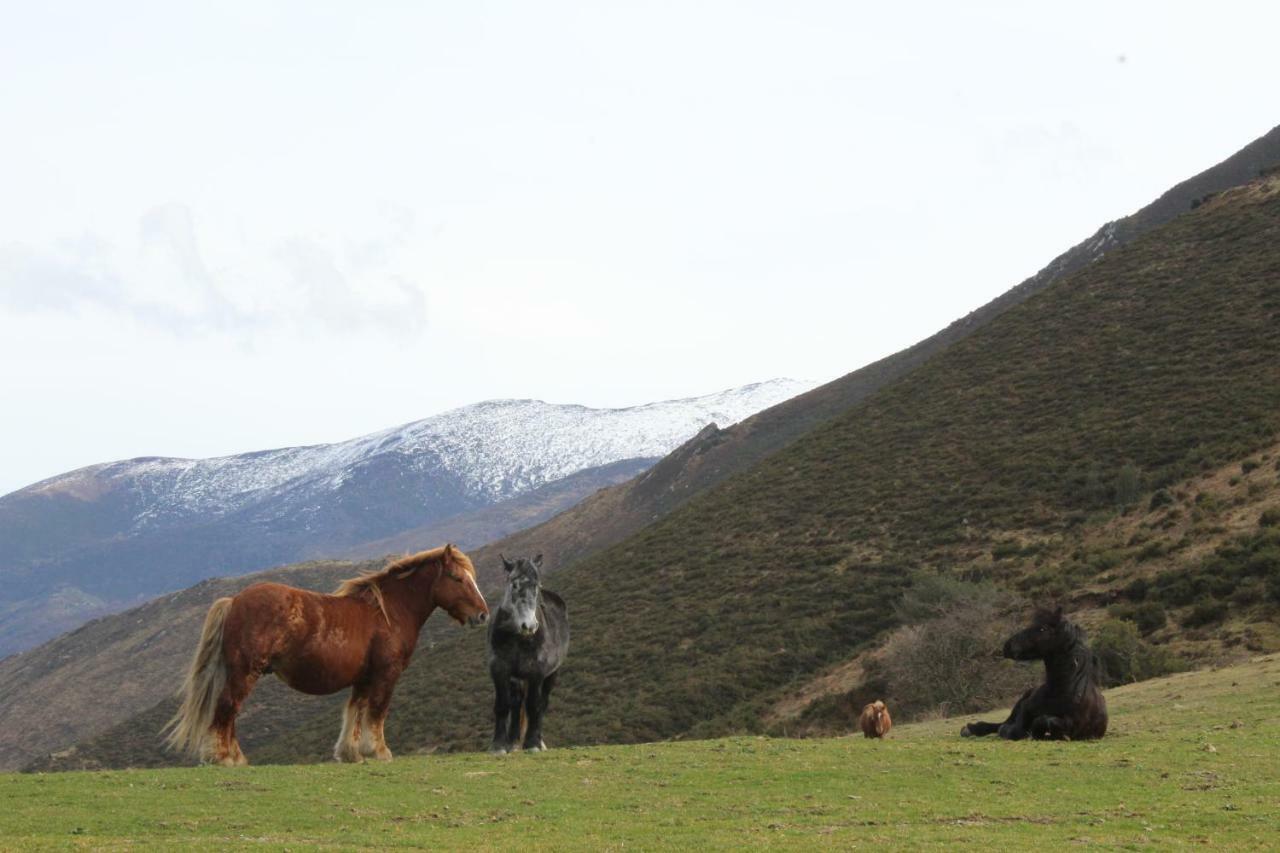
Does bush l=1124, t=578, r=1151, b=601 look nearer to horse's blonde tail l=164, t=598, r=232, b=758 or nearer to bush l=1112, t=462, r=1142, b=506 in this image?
bush l=1112, t=462, r=1142, b=506

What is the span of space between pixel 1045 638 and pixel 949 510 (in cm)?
2872

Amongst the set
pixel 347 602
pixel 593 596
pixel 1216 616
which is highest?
pixel 347 602

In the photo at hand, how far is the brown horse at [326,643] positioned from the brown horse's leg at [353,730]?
0.04 feet

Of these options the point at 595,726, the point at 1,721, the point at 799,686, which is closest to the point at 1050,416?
the point at 799,686

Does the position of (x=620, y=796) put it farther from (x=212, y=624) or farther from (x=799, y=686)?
(x=799, y=686)

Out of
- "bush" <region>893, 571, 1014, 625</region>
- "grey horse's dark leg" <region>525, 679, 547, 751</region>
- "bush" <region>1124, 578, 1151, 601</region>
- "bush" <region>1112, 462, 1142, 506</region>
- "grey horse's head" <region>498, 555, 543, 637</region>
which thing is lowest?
"bush" <region>1124, 578, 1151, 601</region>

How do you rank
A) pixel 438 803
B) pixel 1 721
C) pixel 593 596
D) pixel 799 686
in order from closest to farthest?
pixel 438 803 → pixel 799 686 → pixel 593 596 → pixel 1 721

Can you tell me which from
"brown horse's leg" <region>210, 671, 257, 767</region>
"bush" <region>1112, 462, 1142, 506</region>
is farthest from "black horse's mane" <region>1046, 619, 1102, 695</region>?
"bush" <region>1112, 462, 1142, 506</region>

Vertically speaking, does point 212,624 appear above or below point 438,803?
above

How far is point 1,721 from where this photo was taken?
10162 centimetres

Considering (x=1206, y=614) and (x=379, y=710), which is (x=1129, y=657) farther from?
(x=379, y=710)

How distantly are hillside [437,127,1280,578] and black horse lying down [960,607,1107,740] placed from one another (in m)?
68.9

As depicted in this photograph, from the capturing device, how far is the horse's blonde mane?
1389 cm

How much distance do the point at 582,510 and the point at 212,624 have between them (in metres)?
89.6
